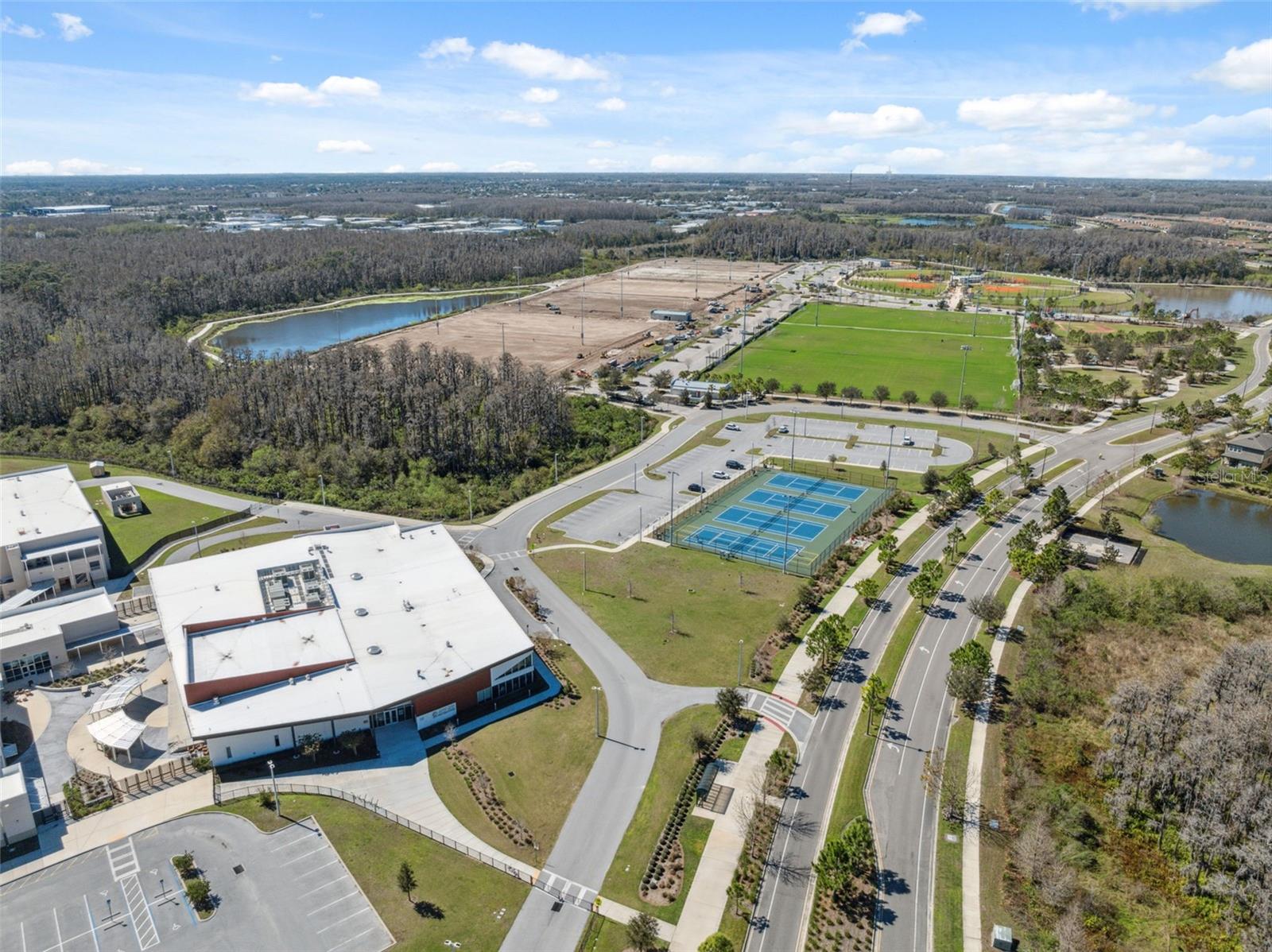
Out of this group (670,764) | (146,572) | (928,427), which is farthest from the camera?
(928,427)

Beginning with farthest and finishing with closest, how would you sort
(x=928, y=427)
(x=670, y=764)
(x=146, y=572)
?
(x=928, y=427) → (x=146, y=572) → (x=670, y=764)

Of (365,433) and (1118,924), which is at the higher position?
(365,433)

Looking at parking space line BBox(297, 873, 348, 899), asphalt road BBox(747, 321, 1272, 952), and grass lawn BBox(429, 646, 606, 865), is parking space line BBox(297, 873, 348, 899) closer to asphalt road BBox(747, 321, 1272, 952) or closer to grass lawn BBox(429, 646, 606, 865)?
grass lawn BBox(429, 646, 606, 865)

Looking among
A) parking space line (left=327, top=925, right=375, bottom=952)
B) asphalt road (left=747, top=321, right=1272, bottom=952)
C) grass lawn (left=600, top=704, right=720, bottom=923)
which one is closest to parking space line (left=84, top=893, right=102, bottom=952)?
parking space line (left=327, top=925, right=375, bottom=952)

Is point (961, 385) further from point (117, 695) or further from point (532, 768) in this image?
point (117, 695)

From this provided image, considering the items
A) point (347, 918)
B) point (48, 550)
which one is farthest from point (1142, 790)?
point (48, 550)

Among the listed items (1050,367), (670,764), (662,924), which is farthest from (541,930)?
(1050,367)

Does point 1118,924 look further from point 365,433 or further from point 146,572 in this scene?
point 365,433
